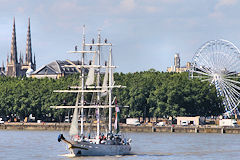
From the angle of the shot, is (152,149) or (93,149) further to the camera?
(152,149)

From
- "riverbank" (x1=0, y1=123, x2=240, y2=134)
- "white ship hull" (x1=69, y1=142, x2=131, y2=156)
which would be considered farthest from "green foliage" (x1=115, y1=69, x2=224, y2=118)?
"white ship hull" (x1=69, y1=142, x2=131, y2=156)

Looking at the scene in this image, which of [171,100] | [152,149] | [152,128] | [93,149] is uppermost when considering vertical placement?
[171,100]

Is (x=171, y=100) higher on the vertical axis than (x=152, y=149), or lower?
higher

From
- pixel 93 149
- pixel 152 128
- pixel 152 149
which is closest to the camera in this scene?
pixel 93 149

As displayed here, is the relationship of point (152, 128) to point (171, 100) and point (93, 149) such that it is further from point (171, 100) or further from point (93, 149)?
point (93, 149)

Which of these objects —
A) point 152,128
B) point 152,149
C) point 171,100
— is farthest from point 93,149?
point 171,100

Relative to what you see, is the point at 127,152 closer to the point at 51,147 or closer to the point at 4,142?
the point at 51,147

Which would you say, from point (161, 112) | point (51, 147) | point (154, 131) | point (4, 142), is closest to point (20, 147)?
point (51, 147)

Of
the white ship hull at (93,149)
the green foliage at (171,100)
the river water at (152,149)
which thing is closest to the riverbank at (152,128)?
the green foliage at (171,100)

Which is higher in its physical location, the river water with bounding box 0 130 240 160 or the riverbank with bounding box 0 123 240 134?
the riverbank with bounding box 0 123 240 134

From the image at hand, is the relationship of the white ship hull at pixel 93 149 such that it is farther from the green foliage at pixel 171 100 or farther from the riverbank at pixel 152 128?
the green foliage at pixel 171 100

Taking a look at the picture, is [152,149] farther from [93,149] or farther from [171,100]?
[171,100]

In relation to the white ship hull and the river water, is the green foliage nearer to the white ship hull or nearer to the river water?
the river water

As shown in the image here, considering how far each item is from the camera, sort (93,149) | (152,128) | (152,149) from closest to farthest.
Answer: (93,149) → (152,149) → (152,128)
